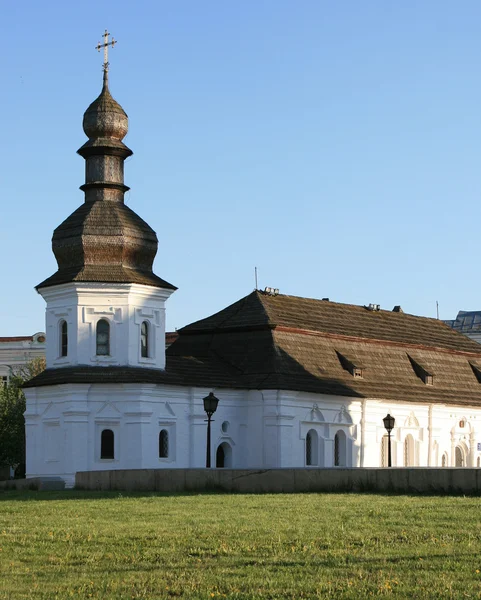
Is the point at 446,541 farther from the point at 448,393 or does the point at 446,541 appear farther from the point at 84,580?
the point at 448,393

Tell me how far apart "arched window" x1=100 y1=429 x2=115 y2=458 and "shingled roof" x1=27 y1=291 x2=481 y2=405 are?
243 cm

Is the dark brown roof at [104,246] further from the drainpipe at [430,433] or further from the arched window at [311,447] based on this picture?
the drainpipe at [430,433]

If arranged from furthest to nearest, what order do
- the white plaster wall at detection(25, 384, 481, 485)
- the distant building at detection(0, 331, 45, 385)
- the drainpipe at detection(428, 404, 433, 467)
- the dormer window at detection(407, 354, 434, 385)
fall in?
the distant building at detection(0, 331, 45, 385), the dormer window at detection(407, 354, 434, 385), the drainpipe at detection(428, 404, 433, 467), the white plaster wall at detection(25, 384, 481, 485)

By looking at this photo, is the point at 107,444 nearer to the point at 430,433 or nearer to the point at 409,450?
the point at 409,450

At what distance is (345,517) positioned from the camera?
937 inches

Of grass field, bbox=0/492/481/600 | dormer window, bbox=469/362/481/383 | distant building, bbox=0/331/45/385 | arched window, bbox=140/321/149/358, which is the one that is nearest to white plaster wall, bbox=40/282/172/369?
arched window, bbox=140/321/149/358

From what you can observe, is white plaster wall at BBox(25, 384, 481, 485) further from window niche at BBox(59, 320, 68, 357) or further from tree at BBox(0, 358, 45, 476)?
tree at BBox(0, 358, 45, 476)

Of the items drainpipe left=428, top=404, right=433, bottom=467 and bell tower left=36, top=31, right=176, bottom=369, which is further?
drainpipe left=428, top=404, right=433, bottom=467

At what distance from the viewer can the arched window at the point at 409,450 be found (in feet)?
228

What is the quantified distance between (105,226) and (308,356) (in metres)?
14.0

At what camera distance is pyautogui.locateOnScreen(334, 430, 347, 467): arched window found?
64062 mm

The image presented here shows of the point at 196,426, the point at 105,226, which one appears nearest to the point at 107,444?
the point at 196,426

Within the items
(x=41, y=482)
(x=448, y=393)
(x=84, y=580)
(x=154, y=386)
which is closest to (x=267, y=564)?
(x=84, y=580)

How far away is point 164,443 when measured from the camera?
57.0m
